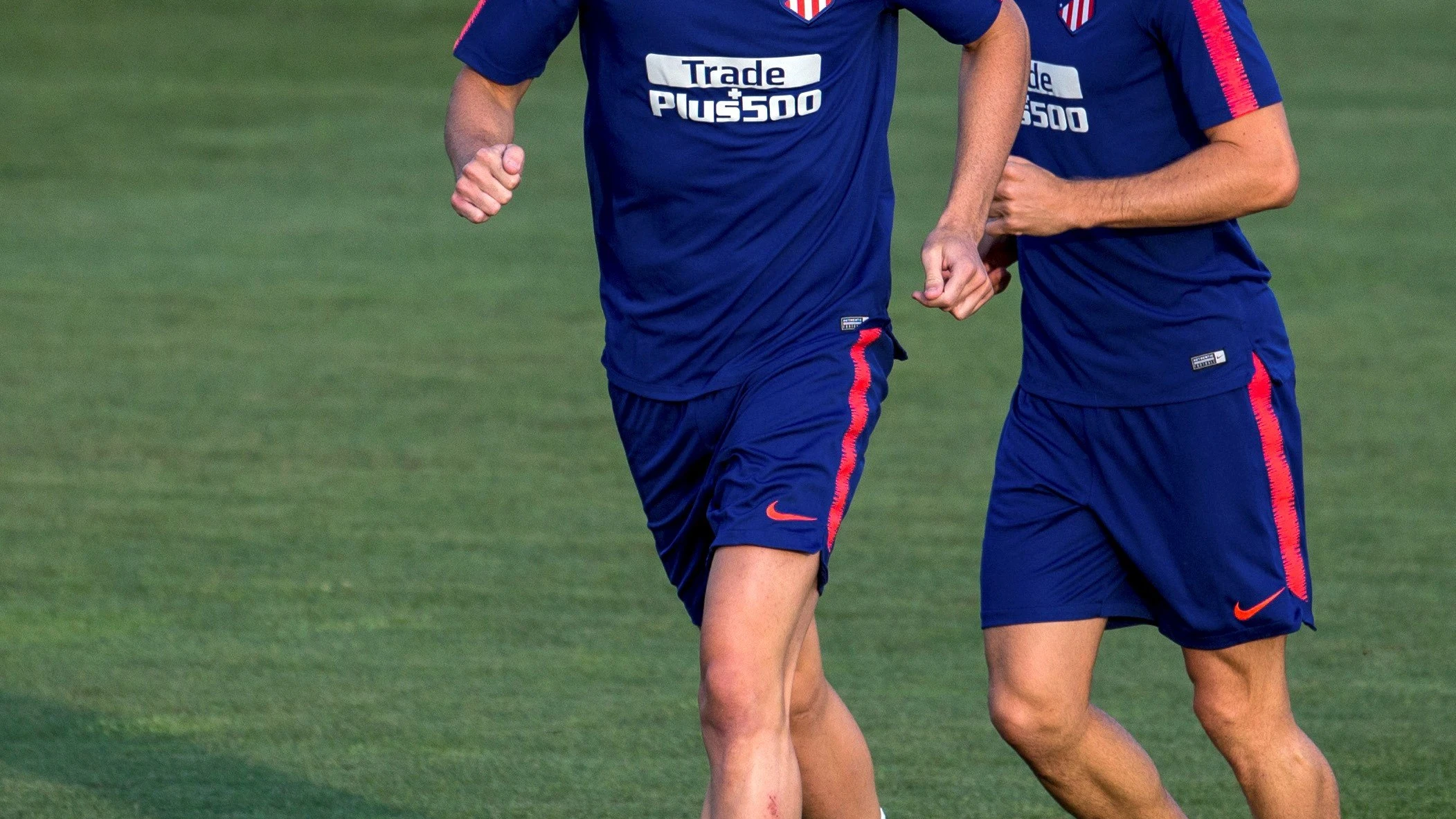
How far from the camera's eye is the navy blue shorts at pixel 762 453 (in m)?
3.88

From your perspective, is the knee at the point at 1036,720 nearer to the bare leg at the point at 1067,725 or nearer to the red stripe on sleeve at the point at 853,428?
the bare leg at the point at 1067,725

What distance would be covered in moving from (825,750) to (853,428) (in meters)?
0.72

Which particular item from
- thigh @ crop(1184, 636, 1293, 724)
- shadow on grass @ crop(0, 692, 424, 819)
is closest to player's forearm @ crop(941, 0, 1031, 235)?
thigh @ crop(1184, 636, 1293, 724)

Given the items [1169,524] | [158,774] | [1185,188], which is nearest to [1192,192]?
[1185,188]

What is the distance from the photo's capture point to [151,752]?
5.48 m

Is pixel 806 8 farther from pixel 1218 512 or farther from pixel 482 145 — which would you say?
pixel 1218 512

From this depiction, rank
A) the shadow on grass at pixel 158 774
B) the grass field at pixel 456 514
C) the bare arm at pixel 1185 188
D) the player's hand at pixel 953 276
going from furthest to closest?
1. the grass field at pixel 456 514
2. the shadow on grass at pixel 158 774
3. the bare arm at pixel 1185 188
4. the player's hand at pixel 953 276

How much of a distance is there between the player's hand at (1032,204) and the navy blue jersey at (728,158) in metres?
0.25

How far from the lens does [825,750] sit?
4383mm

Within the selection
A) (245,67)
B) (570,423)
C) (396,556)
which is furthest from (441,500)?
(245,67)

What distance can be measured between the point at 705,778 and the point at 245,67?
15408 millimetres

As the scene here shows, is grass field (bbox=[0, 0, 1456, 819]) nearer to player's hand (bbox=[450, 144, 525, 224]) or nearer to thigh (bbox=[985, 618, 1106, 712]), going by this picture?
thigh (bbox=[985, 618, 1106, 712])

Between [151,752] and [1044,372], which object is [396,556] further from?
[1044,372]

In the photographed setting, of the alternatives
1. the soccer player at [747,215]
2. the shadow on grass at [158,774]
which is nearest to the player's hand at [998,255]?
the soccer player at [747,215]
